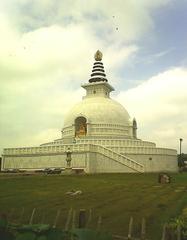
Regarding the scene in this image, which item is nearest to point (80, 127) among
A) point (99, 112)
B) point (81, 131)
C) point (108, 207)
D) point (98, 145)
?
point (81, 131)

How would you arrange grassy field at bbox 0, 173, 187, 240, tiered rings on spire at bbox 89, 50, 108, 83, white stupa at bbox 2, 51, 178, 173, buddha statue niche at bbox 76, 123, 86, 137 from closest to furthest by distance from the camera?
grassy field at bbox 0, 173, 187, 240, white stupa at bbox 2, 51, 178, 173, buddha statue niche at bbox 76, 123, 86, 137, tiered rings on spire at bbox 89, 50, 108, 83

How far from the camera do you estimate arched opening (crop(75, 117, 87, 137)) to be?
83844mm

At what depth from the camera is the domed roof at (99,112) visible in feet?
275

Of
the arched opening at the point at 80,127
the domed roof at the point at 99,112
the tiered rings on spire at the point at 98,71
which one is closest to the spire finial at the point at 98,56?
the tiered rings on spire at the point at 98,71

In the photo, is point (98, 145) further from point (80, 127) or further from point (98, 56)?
point (98, 56)

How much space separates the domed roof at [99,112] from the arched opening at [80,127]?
0.86m

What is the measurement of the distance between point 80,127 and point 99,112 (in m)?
5.19

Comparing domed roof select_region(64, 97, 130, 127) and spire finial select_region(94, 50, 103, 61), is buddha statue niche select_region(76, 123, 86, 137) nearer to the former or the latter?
domed roof select_region(64, 97, 130, 127)

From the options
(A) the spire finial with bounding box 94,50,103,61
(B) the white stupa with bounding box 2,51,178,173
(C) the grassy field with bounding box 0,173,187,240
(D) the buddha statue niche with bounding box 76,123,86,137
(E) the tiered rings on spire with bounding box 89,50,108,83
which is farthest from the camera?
(A) the spire finial with bounding box 94,50,103,61

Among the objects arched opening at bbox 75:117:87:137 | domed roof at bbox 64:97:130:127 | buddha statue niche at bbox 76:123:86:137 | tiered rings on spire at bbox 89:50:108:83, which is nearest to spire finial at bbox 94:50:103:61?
tiered rings on spire at bbox 89:50:108:83

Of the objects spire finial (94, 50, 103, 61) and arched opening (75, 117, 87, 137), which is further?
spire finial (94, 50, 103, 61)

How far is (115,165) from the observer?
68.2 m

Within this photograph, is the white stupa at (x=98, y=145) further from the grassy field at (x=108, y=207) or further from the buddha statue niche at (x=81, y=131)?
the grassy field at (x=108, y=207)

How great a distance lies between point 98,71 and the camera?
96188 millimetres
